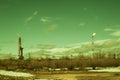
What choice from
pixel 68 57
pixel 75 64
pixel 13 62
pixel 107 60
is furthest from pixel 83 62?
pixel 13 62

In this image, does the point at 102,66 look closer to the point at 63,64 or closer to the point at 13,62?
the point at 63,64

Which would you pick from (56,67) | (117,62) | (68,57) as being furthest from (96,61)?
(68,57)

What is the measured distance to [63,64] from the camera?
76438 millimetres

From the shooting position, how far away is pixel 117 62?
259 feet

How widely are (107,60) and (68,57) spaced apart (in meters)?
18.4

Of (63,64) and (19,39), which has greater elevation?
(19,39)

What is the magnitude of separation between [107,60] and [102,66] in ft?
13.7

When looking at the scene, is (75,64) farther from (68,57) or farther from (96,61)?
(68,57)

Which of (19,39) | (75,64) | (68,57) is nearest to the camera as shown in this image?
(75,64)

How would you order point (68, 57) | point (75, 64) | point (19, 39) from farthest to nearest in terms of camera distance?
point (68, 57) → point (19, 39) → point (75, 64)

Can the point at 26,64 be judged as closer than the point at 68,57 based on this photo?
Yes

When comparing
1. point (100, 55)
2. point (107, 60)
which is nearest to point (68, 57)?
point (100, 55)

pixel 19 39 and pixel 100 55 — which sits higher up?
pixel 19 39

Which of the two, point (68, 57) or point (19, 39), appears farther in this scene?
point (68, 57)
